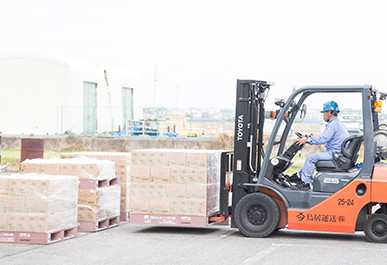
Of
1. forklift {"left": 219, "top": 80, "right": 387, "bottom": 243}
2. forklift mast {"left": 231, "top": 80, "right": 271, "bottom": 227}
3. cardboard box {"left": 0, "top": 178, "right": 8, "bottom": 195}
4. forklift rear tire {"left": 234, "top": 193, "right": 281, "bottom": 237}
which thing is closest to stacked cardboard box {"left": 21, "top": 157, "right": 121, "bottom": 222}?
cardboard box {"left": 0, "top": 178, "right": 8, "bottom": 195}

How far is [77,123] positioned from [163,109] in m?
5.20

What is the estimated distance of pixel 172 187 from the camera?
36.7 feet

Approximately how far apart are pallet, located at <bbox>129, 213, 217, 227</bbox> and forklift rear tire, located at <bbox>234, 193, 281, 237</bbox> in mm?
573

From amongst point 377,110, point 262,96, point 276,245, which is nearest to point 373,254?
point 276,245

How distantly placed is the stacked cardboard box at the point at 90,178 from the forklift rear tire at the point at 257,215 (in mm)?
2215

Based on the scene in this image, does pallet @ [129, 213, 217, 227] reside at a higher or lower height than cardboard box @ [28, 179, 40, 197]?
lower

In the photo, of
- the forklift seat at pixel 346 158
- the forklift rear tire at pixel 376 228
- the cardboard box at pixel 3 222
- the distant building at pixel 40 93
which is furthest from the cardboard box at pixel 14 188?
the distant building at pixel 40 93

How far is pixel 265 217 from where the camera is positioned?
10.8 m

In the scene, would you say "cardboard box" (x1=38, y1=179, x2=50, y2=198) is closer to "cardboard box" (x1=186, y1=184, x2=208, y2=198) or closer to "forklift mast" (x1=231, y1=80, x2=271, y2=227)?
"cardboard box" (x1=186, y1=184, x2=208, y2=198)

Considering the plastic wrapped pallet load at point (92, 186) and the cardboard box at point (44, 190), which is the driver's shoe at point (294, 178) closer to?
the plastic wrapped pallet load at point (92, 186)

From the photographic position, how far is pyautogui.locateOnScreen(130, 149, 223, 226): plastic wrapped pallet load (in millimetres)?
11055

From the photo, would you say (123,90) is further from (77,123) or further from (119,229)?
(119,229)

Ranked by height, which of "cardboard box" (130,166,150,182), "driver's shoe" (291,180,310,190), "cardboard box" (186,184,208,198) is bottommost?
"cardboard box" (186,184,208,198)

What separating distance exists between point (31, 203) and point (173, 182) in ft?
7.67
